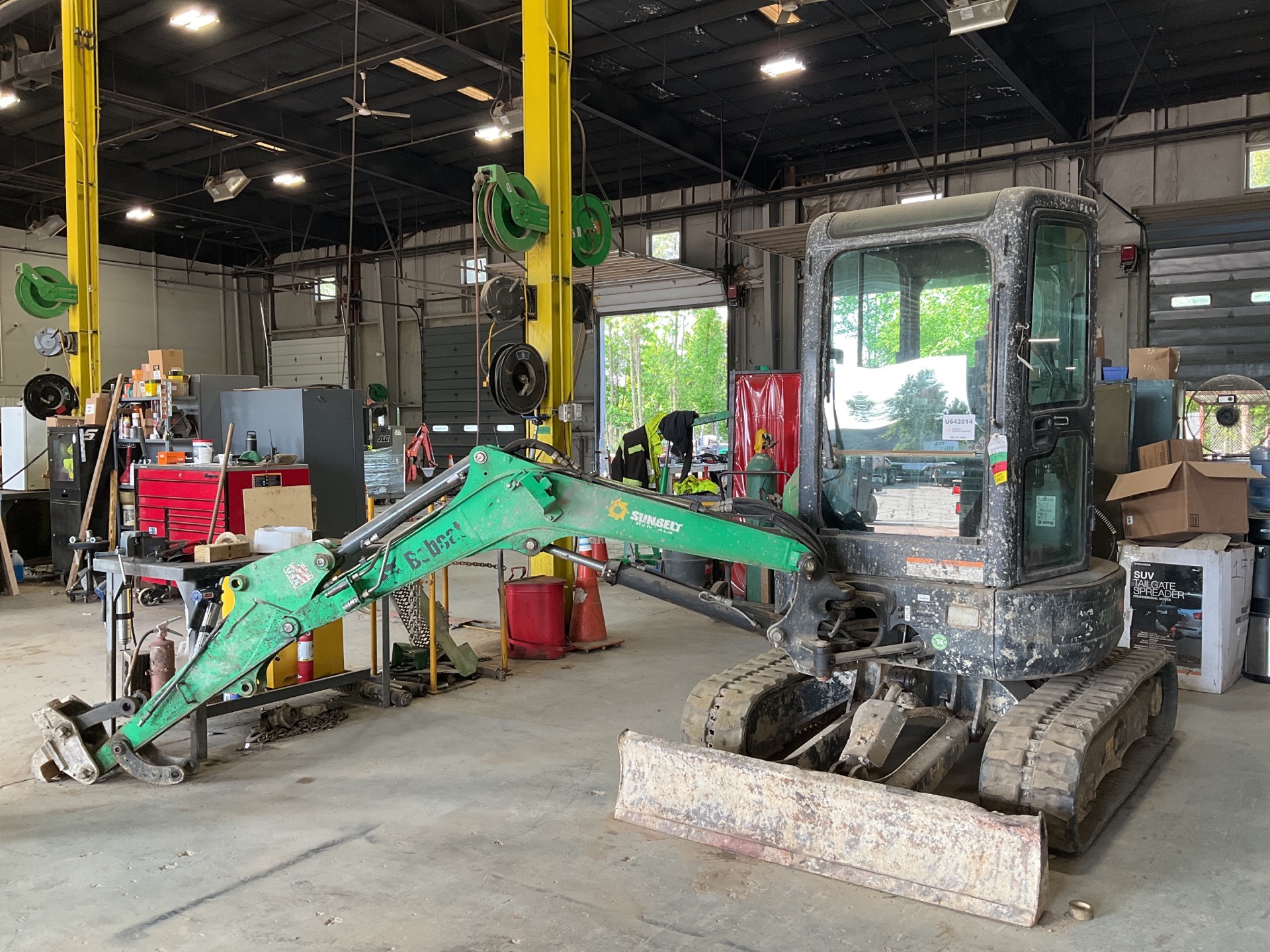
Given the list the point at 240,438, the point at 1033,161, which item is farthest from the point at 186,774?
the point at 1033,161

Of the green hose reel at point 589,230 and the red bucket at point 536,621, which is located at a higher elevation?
the green hose reel at point 589,230

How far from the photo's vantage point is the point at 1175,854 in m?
3.66

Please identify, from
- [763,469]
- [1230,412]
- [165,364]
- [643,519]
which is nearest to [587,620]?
[763,469]

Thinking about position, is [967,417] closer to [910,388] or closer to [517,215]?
[910,388]

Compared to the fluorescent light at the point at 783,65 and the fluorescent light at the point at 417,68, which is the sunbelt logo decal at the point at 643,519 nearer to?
the fluorescent light at the point at 783,65

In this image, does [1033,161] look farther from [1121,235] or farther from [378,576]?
Answer: [378,576]

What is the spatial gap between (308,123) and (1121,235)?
1112 cm

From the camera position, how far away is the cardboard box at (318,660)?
5.64 metres

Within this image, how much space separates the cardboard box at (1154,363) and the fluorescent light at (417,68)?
861cm

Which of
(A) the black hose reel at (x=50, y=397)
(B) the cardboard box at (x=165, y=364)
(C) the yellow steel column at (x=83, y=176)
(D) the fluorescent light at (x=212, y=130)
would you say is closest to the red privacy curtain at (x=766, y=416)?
(B) the cardboard box at (x=165, y=364)

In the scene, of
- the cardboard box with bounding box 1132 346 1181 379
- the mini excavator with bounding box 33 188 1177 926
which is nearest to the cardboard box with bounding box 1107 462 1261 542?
the cardboard box with bounding box 1132 346 1181 379

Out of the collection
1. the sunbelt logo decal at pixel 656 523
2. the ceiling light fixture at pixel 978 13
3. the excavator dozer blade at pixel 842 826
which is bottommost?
the excavator dozer blade at pixel 842 826

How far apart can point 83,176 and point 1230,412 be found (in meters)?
12.1

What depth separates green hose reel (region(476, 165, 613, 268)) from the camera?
22.0 ft
